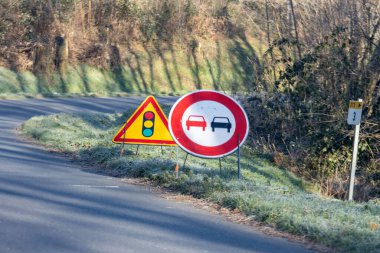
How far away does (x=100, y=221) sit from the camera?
27.2 feet

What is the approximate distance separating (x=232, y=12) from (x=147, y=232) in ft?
142

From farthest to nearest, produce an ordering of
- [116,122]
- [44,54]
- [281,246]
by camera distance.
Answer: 1. [44,54]
2. [116,122]
3. [281,246]

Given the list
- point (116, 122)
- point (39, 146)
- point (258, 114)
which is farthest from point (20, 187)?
point (116, 122)

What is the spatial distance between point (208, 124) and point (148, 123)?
8.64 feet

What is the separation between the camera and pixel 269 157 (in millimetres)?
18469

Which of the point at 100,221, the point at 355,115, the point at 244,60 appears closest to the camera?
the point at 100,221

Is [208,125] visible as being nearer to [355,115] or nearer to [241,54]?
[355,115]

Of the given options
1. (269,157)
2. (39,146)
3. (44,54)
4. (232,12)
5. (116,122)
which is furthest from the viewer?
(232,12)

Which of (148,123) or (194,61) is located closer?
(148,123)

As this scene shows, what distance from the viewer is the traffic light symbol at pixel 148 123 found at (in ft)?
42.4

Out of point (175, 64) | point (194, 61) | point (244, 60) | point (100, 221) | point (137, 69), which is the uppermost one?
point (244, 60)

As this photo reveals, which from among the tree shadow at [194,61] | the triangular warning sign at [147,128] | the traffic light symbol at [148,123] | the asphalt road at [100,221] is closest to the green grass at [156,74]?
the tree shadow at [194,61]

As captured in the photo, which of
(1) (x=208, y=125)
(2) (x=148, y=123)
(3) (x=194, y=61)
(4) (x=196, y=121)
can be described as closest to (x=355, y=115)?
(1) (x=208, y=125)

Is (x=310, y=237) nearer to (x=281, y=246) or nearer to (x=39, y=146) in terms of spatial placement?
(x=281, y=246)
